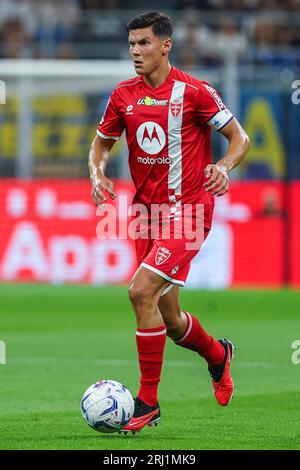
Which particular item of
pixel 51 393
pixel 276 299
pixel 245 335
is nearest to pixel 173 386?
pixel 51 393

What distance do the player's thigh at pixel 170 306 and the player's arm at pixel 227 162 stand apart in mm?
769

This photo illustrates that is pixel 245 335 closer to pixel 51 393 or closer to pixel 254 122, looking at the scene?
pixel 51 393

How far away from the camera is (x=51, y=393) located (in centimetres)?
905

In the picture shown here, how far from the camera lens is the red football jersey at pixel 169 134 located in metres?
7.78

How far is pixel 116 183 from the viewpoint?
1866 centimetres

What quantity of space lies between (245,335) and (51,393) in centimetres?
463

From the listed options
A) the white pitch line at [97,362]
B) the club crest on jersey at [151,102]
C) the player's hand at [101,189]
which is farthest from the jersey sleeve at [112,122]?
the white pitch line at [97,362]

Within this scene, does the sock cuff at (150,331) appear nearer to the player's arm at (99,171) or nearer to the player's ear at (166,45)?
the player's arm at (99,171)

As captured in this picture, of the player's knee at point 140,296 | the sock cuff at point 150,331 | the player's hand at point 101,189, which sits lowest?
the sock cuff at point 150,331

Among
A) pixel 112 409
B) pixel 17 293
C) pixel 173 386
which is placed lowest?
pixel 17 293

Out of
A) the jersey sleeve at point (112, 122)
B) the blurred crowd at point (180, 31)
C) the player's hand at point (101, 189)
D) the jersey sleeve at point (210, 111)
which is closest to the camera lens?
the player's hand at point (101, 189)

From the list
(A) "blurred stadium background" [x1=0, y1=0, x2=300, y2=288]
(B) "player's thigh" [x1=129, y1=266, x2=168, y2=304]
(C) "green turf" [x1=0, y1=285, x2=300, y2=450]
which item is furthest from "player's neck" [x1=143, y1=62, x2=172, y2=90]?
(A) "blurred stadium background" [x1=0, y1=0, x2=300, y2=288]

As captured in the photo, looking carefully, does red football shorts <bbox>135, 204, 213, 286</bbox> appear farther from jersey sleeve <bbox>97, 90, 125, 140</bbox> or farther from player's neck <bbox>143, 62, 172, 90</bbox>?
player's neck <bbox>143, 62, 172, 90</bbox>

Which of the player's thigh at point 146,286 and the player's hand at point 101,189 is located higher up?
the player's hand at point 101,189
